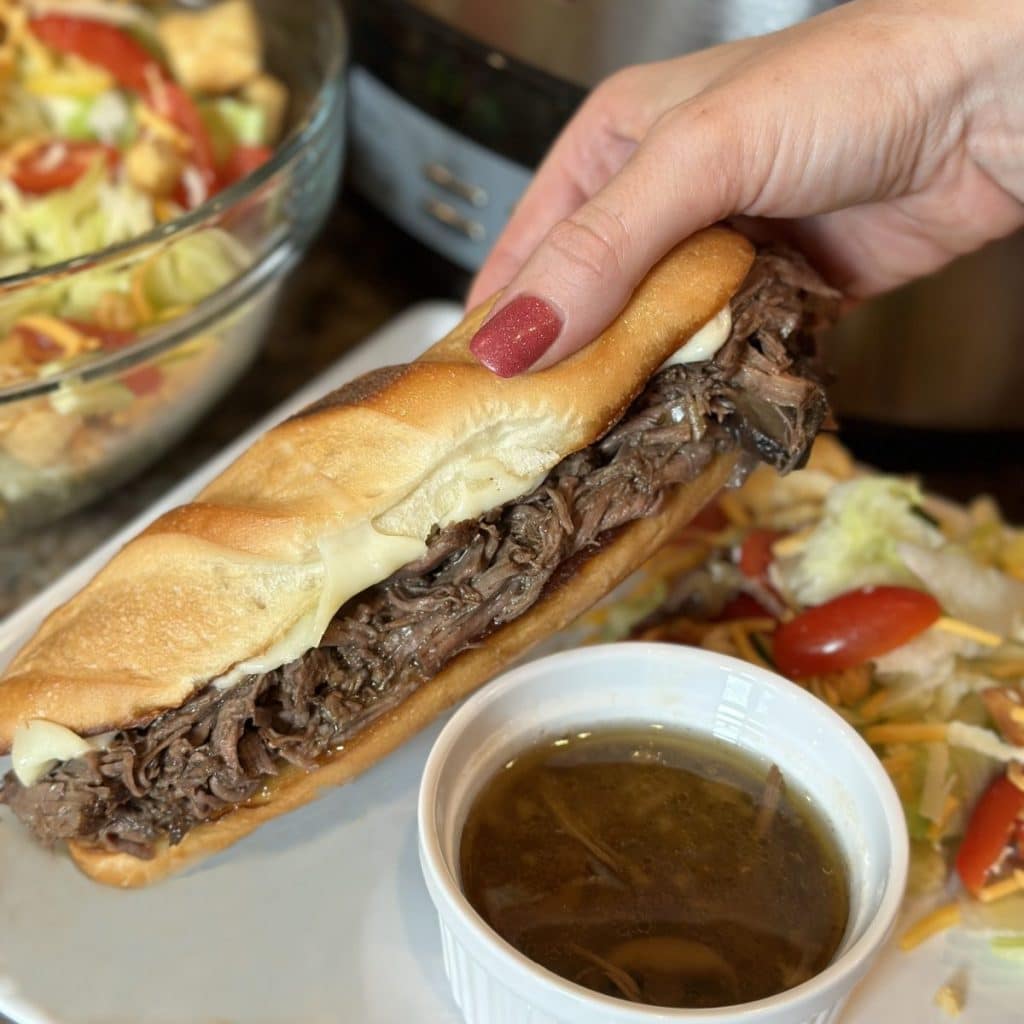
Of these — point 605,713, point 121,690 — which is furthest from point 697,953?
point 121,690

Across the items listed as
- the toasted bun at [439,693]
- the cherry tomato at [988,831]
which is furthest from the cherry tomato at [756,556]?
the cherry tomato at [988,831]

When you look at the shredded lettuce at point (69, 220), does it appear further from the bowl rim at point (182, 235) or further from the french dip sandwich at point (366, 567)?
the french dip sandwich at point (366, 567)

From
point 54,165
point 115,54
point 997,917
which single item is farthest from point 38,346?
point 997,917

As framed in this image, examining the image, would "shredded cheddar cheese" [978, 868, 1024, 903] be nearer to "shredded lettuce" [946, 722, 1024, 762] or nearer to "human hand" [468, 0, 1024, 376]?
"shredded lettuce" [946, 722, 1024, 762]

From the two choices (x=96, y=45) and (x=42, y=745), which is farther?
→ (x=96, y=45)

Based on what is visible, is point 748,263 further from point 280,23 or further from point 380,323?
point 280,23

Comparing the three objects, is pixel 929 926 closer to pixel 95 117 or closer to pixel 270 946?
pixel 270 946

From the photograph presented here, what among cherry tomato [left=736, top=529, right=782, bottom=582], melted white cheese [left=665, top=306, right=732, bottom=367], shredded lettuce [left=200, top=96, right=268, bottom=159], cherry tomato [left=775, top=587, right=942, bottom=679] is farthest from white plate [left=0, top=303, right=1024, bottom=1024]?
shredded lettuce [left=200, top=96, right=268, bottom=159]
